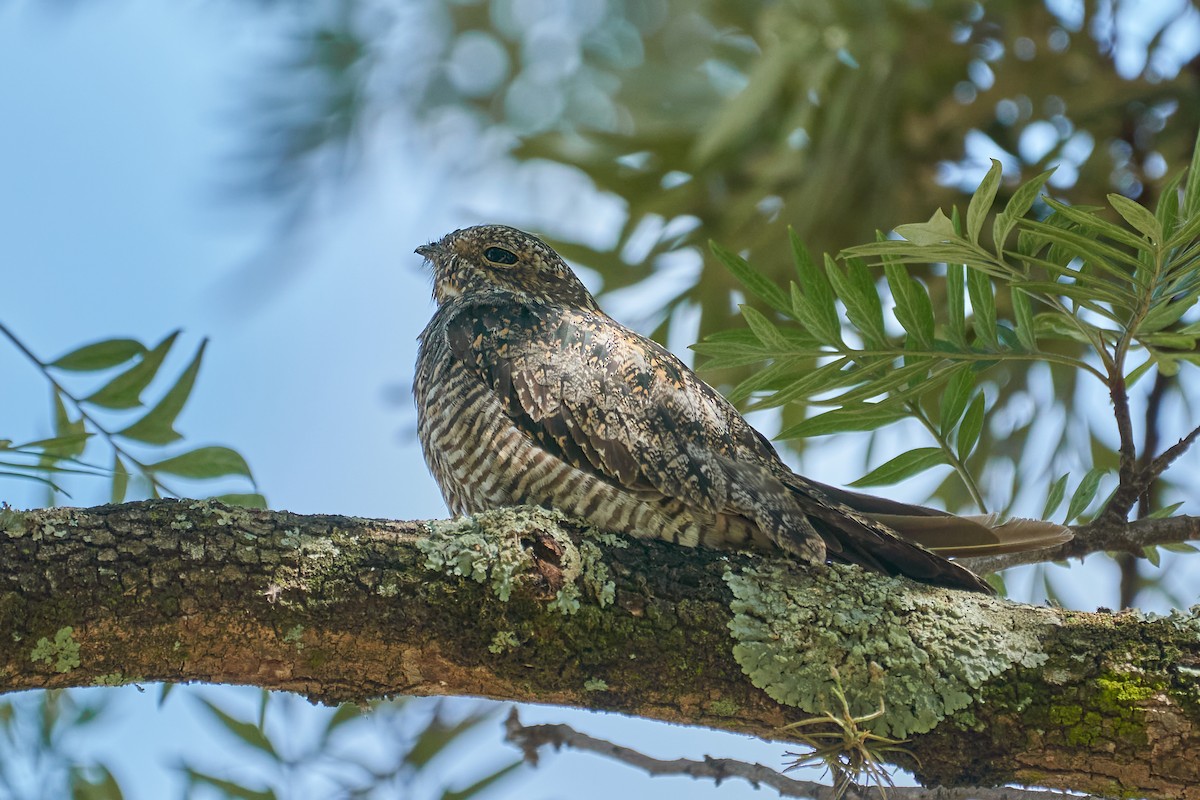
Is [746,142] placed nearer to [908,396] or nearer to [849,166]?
[849,166]

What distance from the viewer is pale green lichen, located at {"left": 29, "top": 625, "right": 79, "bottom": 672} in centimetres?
169

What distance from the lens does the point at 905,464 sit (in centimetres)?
255

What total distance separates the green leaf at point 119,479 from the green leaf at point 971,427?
6.16 ft

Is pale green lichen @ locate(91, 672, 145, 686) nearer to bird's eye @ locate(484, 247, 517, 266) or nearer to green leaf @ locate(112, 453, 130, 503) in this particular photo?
green leaf @ locate(112, 453, 130, 503)

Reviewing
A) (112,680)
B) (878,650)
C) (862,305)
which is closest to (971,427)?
(862,305)

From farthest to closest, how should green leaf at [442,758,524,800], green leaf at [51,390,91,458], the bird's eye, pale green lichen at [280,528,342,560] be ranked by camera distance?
the bird's eye → green leaf at [442,758,524,800] → green leaf at [51,390,91,458] → pale green lichen at [280,528,342,560]

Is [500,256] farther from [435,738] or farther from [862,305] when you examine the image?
[435,738]

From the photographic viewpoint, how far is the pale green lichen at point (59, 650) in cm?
169

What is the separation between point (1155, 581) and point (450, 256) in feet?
8.19

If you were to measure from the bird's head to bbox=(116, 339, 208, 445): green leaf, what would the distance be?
0.83 meters

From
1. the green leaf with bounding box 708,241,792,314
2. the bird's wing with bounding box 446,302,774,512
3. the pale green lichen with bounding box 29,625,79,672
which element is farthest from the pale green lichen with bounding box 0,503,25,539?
the green leaf with bounding box 708,241,792,314

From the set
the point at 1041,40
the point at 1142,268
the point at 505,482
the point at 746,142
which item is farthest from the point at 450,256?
the point at 1041,40

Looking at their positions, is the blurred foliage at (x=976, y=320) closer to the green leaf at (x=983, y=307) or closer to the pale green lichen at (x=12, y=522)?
the green leaf at (x=983, y=307)

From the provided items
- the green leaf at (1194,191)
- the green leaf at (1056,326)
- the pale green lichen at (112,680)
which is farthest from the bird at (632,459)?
the pale green lichen at (112,680)
